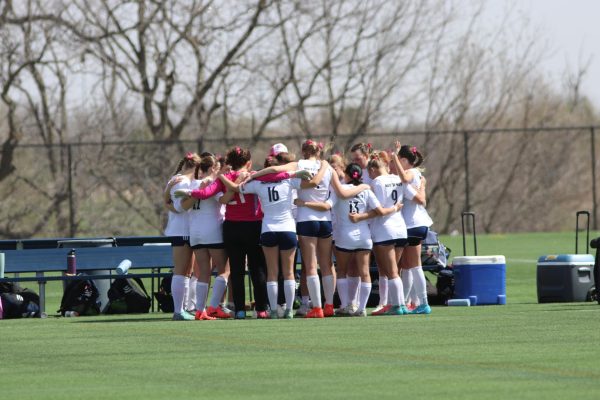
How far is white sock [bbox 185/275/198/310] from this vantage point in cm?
1812

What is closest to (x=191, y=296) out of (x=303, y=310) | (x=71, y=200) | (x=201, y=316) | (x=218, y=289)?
(x=218, y=289)

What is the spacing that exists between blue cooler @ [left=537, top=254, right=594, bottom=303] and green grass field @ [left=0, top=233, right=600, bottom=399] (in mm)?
1136

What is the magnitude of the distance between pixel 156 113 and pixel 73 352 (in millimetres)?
29524

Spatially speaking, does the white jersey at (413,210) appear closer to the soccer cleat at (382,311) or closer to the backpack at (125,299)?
the soccer cleat at (382,311)

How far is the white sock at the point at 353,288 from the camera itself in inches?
679

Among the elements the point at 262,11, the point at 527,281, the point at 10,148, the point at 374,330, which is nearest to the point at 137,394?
the point at 374,330

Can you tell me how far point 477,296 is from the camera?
1880 centimetres

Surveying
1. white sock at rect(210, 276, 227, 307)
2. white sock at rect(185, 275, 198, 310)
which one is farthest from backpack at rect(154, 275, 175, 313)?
white sock at rect(210, 276, 227, 307)

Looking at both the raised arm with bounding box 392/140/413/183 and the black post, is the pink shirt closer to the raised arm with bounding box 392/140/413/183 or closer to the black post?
the raised arm with bounding box 392/140/413/183

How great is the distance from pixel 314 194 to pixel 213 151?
75.6 ft

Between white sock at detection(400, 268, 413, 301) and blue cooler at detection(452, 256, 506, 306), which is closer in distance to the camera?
white sock at detection(400, 268, 413, 301)

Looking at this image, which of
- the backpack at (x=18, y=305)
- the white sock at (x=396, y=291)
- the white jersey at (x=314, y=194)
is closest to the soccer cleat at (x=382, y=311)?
the white sock at (x=396, y=291)

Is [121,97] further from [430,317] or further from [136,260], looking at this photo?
[430,317]

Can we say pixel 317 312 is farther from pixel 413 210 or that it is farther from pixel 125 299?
pixel 125 299
